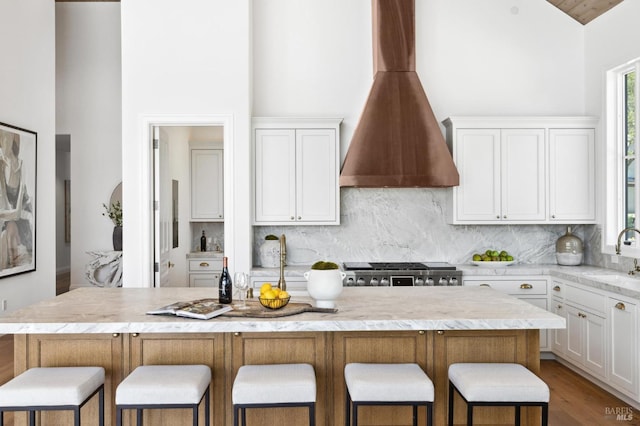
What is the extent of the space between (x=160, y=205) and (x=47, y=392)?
2742 mm

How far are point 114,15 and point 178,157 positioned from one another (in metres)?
2.81

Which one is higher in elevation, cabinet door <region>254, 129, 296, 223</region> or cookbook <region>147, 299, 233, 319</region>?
cabinet door <region>254, 129, 296, 223</region>

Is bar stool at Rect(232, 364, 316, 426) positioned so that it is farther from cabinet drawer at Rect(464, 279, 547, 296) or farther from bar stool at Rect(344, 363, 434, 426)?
cabinet drawer at Rect(464, 279, 547, 296)

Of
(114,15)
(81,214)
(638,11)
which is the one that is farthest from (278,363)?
(114,15)

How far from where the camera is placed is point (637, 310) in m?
3.51

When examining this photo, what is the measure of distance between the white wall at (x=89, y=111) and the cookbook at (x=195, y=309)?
5.59m

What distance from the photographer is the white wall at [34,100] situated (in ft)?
17.6

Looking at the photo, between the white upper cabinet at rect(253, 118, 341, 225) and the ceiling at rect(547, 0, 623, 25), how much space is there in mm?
2745

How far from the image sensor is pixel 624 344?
367 cm

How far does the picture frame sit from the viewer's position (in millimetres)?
5223

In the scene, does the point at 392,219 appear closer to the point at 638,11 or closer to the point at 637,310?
the point at 637,310

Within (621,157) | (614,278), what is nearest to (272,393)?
(614,278)

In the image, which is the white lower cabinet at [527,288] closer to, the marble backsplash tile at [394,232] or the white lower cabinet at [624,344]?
the marble backsplash tile at [394,232]

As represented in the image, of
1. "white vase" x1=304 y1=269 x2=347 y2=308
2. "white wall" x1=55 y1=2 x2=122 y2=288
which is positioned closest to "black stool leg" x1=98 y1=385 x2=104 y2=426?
"white vase" x1=304 y1=269 x2=347 y2=308
